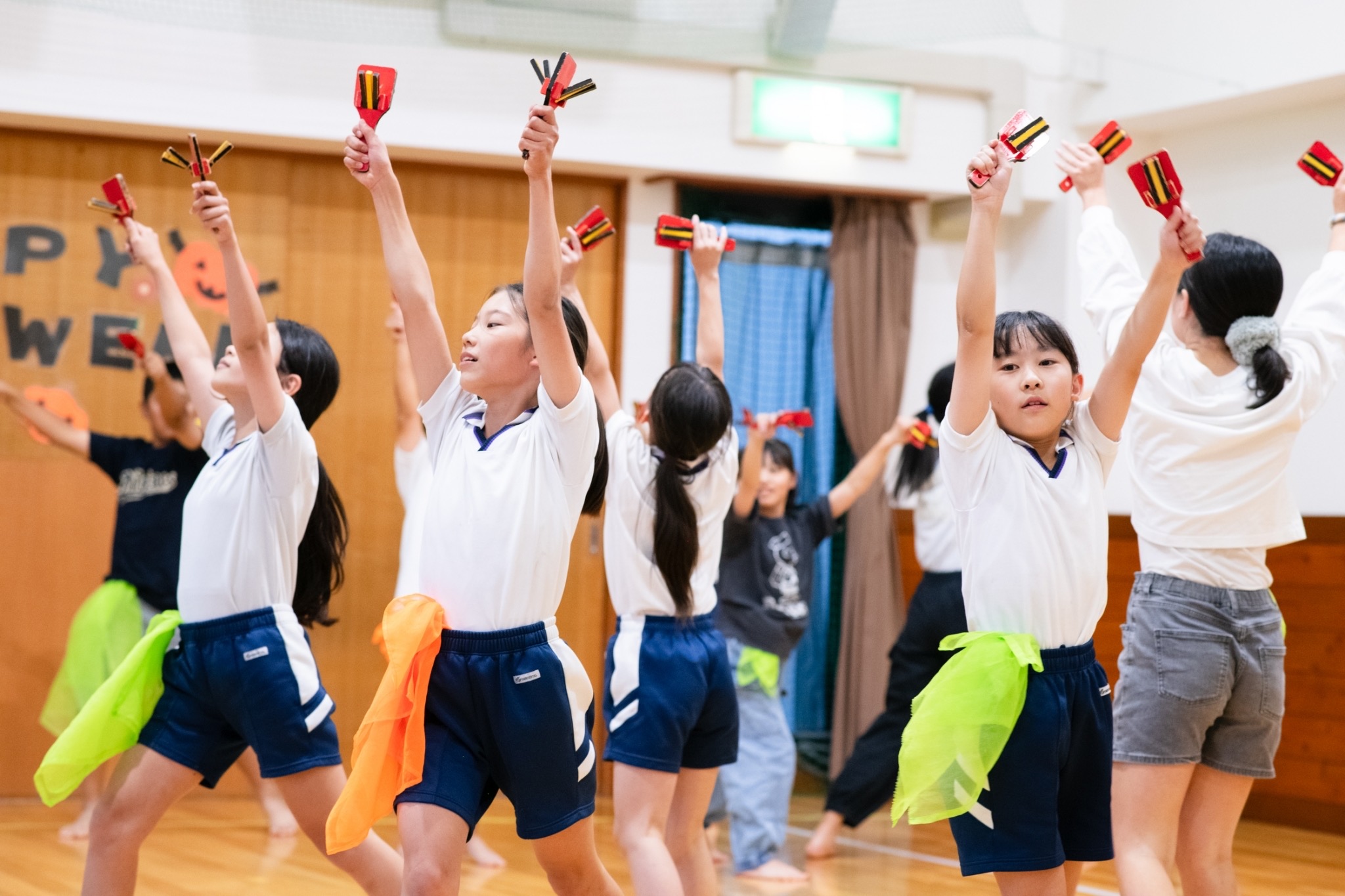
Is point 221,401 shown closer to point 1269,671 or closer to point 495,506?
point 495,506

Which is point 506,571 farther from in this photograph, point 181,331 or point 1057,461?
point 181,331

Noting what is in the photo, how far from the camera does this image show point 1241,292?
276 cm

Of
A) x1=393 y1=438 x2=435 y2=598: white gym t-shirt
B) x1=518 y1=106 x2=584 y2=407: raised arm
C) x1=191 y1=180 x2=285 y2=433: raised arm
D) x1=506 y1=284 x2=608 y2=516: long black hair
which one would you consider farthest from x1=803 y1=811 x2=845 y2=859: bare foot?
x1=518 y1=106 x2=584 y2=407: raised arm

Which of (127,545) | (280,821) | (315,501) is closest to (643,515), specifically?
(315,501)

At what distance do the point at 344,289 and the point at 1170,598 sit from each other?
390 cm

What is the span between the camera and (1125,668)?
109 inches

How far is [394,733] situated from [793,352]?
13.7 ft

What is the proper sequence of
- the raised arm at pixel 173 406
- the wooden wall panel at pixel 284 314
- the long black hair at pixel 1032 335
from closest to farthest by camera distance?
1. the long black hair at pixel 1032 335
2. the raised arm at pixel 173 406
3. the wooden wall panel at pixel 284 314

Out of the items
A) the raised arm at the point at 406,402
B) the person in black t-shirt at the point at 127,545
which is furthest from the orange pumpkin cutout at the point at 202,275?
the raised arm at the point at 406,402

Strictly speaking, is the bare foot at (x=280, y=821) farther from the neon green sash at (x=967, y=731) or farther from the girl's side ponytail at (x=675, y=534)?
the neon green sash at (x=967, y=731)

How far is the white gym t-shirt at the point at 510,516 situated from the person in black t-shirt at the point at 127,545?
96.6 inches

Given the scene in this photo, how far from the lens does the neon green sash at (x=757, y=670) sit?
14.9 ft

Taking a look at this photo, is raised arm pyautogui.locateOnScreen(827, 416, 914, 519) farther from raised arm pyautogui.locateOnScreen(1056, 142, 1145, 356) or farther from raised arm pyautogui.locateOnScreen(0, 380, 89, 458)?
raised arm pyautogui.locateOnScreen(0, 380, 89, 458)

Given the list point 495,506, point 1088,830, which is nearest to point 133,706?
point 495,506
